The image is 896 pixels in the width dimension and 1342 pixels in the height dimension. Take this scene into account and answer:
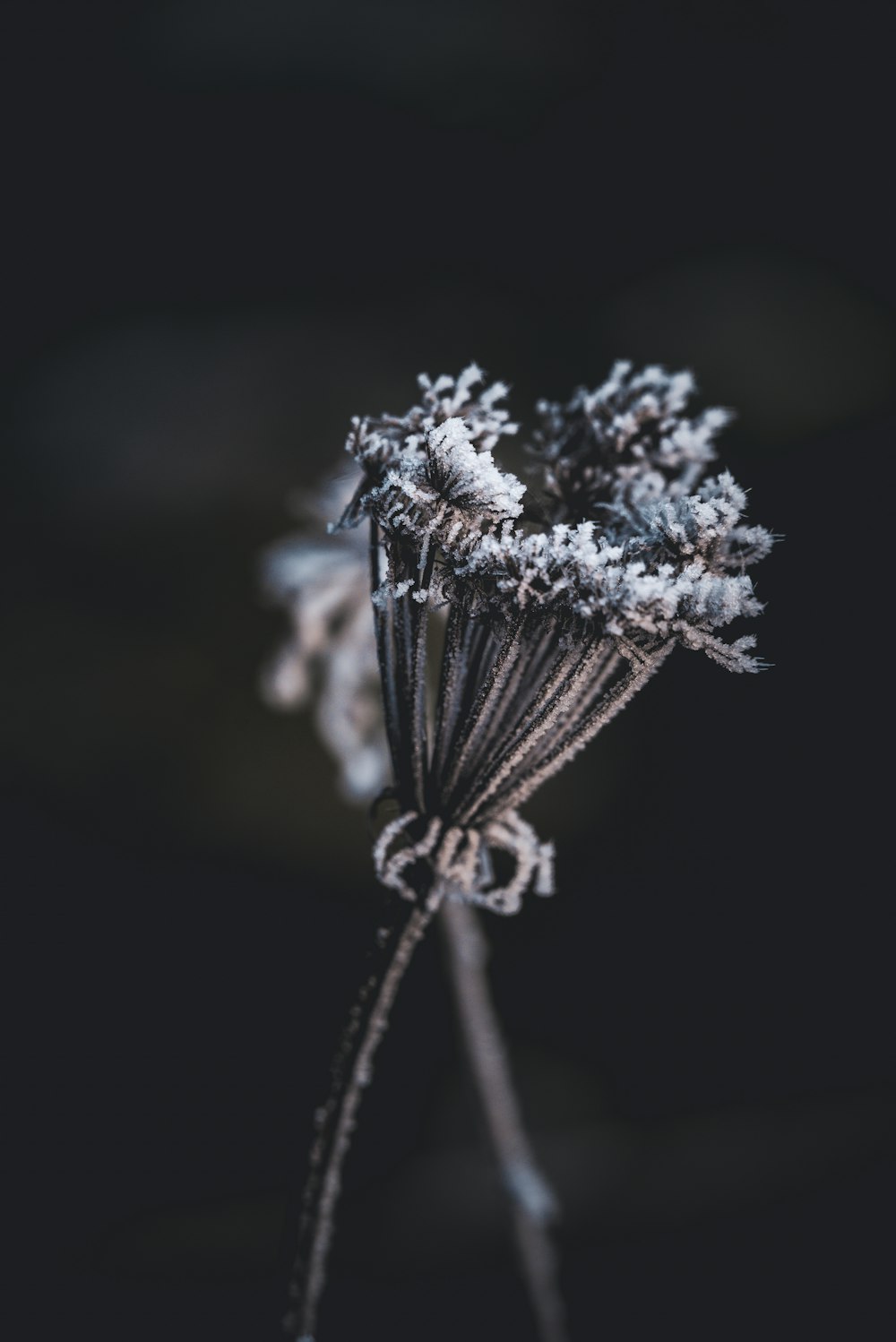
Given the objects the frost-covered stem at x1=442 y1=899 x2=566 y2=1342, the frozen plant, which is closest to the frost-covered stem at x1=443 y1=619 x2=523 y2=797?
the frozen plant

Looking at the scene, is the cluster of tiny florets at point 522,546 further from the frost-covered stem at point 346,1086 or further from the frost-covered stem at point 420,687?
the frost-covered stem at point 346,1086

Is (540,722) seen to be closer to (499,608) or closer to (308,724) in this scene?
(499,608)

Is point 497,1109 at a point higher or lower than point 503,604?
lower

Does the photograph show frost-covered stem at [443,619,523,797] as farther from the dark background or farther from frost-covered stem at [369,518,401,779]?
the dark background

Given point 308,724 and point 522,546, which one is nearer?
point 522,546

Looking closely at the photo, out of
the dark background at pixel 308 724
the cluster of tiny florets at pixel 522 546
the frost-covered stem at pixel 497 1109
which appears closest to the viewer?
the cluster of tiny florets at pixel 522 546

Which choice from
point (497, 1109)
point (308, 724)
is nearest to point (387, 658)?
point (497, 1109)

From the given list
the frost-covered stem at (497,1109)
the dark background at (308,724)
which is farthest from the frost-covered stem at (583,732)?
the dark background at (308,724)
